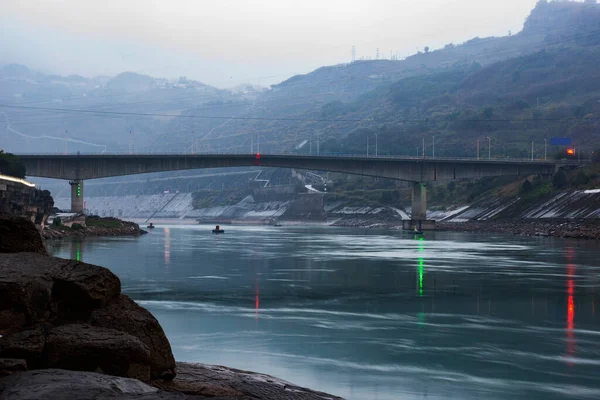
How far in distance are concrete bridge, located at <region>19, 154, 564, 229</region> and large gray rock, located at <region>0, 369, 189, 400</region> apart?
14321cm

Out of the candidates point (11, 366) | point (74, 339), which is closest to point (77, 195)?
point (74, 339)

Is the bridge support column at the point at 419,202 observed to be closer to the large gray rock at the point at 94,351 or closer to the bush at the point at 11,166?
the bush at the point at 11,166

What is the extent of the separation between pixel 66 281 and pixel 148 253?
230ft

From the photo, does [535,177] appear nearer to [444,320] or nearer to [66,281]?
[444,320]

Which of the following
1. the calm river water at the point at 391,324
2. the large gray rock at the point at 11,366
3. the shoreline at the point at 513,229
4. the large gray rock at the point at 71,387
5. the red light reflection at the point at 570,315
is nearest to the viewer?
the large gray rock at the point at 71,387

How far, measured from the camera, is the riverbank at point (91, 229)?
11568cm

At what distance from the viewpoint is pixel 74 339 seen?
1500 cm

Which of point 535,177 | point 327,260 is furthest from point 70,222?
point 535,177

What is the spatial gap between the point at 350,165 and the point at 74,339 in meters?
160

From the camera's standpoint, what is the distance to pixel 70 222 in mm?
135000

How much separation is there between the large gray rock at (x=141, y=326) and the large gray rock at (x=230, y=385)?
0.99 feet

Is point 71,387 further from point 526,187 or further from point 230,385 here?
point 526,187

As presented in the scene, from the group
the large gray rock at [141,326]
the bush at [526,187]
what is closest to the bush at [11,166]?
the bush at [526,187]

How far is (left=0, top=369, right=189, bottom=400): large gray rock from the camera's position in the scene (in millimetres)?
12633
